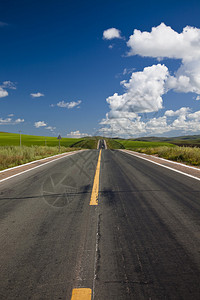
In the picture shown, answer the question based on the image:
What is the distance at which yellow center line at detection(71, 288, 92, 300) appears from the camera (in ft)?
5.17

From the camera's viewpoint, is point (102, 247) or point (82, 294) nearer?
point (82, 294)

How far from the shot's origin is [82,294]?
5.28 feet

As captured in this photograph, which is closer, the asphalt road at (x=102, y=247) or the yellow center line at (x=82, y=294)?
the yellow center line at (x=82, y=294)

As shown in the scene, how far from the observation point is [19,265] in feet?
6.64

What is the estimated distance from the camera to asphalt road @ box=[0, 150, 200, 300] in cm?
170

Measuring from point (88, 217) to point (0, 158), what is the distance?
11355 mm

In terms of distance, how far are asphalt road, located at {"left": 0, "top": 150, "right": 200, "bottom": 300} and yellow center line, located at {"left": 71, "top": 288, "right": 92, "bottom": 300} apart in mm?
45

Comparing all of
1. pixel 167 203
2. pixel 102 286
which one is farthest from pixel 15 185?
pixel 102 286

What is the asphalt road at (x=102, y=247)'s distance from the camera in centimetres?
170

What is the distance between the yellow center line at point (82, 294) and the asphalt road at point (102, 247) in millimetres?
45

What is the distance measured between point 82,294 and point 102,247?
0.74 metres

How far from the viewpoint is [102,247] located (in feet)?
7.62

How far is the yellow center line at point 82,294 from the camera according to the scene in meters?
1.57

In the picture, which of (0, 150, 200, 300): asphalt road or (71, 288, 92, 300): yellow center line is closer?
(71, 288, 92, 300): yellow center line
